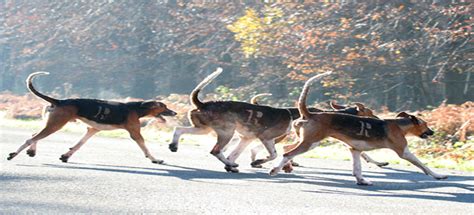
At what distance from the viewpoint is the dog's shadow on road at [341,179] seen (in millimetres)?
12312

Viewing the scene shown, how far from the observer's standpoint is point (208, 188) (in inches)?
494

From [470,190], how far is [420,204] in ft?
6.05

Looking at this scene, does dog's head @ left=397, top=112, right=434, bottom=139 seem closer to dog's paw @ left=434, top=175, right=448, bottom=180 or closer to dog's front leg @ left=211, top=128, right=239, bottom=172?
dog's paw @ left=434, top=175, right=448, bottom=180

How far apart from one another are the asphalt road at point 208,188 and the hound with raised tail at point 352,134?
12.3 inches

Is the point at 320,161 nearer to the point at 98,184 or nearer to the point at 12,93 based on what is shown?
the point at 98,184

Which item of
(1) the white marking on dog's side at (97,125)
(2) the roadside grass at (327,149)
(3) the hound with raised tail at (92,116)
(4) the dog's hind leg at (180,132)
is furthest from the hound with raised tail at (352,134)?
(1) the white marking on dog's side at (97,125)

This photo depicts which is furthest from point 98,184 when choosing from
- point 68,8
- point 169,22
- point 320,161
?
point 68,8

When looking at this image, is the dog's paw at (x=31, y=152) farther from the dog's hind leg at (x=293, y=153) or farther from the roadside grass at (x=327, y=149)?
the dog's hind leg at (x=293, y=153)

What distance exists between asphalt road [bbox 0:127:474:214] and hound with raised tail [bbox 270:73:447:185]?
0.31 m

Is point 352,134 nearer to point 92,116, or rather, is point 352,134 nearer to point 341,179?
point 341,179

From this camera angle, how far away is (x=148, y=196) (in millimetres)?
11461

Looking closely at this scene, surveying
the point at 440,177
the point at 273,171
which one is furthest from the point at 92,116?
the point at 440,177

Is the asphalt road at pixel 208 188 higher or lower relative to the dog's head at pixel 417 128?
lower

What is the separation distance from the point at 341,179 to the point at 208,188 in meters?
2.71
